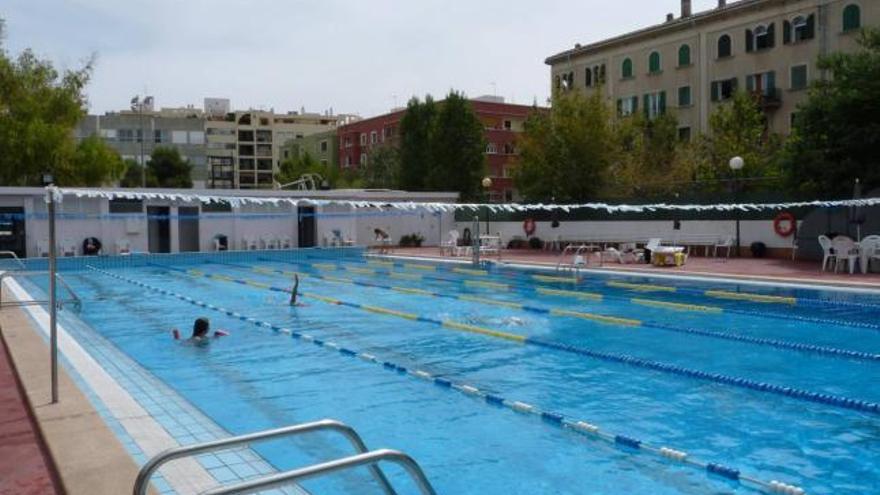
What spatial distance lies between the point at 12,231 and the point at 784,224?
2572 centimetres

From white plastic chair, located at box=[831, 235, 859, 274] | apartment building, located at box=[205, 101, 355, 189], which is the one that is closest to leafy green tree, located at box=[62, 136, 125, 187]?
white plastic chair, located at box=[831, 235, 859, 274]

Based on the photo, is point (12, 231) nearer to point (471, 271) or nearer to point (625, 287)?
point (471, 271)

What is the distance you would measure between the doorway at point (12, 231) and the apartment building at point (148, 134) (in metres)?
50.4

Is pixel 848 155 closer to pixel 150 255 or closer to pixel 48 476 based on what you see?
pixel 48 476

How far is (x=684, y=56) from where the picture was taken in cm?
4297

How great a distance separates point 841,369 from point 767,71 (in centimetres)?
3296

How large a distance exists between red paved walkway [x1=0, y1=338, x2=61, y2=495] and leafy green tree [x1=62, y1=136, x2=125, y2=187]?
31470 millimetres

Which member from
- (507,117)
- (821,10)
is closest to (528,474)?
(821,10)

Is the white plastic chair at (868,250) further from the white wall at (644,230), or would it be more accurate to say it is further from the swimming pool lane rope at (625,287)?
the white wall at (644,230)

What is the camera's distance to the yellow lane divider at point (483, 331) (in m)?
11.8

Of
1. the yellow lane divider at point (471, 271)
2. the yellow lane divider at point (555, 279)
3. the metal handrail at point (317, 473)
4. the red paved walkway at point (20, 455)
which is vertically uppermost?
the metal handrail at point (317, 473)

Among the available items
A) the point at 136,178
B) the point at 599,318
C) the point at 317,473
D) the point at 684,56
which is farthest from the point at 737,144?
the point at 136,178

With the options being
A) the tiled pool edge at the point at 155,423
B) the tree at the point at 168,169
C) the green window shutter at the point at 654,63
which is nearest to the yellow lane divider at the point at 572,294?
the tiled pool edge at the point at 155,423

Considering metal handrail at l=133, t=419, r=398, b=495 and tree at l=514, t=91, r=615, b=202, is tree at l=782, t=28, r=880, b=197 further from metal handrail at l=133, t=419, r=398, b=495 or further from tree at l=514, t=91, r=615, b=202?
metal handrail at l=133, t=419, r=398, b=495
